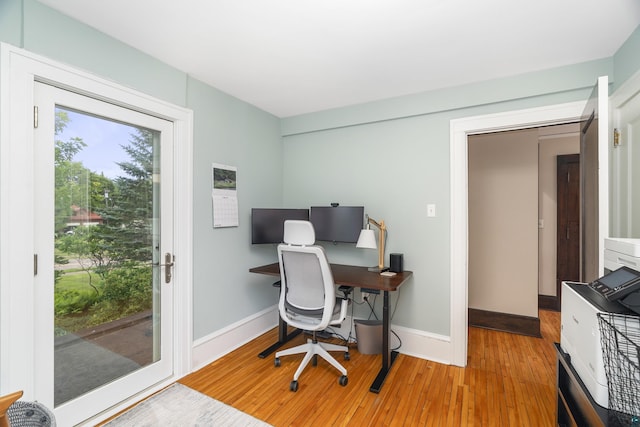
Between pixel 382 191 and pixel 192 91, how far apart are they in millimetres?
1973

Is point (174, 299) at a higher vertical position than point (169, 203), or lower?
lower

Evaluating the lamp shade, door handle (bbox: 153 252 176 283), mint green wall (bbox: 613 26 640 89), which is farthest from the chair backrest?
mint green wall (bbox: 613 26 640 89)

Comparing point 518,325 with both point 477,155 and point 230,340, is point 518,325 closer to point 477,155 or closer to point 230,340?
point 477,155

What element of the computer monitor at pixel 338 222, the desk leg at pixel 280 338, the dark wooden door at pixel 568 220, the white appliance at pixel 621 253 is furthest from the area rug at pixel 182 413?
the dark wooden door at pixel 568 220

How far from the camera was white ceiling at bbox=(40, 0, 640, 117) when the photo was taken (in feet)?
5.17

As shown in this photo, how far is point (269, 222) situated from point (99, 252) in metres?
1.43

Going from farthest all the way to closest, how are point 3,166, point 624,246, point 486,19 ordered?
point 486,19, point 3,166, point 624,246

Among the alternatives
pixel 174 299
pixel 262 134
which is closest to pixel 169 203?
pixel 174 299

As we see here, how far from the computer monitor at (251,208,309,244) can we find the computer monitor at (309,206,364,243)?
0.17 metres

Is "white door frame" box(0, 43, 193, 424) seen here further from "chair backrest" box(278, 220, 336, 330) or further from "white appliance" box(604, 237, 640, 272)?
"white appliance" box(604, 237, 640, 272)

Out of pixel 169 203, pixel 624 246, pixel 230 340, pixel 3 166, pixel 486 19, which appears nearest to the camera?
pixel 624 246

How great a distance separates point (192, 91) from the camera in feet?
7.95

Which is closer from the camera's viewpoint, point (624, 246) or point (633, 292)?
point (633, 292)

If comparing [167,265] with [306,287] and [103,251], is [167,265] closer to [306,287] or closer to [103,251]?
[103,251]
